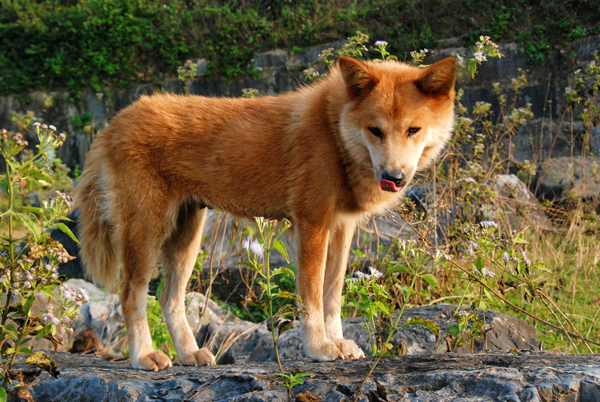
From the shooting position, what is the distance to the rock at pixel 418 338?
3.87 meters

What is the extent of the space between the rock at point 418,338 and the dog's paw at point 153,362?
2.62ft

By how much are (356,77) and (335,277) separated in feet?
4.50

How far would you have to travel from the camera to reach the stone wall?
869cm

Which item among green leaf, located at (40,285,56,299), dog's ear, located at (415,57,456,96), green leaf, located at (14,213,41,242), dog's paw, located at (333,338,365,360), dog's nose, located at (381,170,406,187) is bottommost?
dog's paw, located at (333,338,365,360)

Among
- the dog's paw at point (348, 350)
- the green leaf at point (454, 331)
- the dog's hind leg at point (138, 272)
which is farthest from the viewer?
the dog's hind leg at point (138, 272)

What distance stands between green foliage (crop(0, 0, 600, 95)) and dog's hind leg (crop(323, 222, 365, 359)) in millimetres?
6658

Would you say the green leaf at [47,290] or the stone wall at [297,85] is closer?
the green leaf at [47,290]

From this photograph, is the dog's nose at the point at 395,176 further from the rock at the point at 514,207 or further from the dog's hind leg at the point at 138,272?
the rock at the point at 514,207

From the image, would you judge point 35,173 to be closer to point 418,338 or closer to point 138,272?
point 138,272

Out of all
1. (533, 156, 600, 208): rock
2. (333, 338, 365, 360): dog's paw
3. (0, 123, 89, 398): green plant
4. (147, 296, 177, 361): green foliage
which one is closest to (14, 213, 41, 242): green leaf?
(0, 123, 89, 398): green plant

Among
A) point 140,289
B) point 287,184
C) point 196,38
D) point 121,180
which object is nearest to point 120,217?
point 121,180

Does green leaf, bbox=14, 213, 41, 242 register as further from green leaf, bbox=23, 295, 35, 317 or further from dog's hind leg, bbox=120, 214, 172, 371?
dog's hind leg, bbox=120, 214, 172, 371

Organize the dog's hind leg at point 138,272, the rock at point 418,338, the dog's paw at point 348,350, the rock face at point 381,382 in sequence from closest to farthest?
the rock face at point 381,382 < the dog's paw at point 348,350 < the dog's hind leg at point 138,272 < the rock at point 418,338

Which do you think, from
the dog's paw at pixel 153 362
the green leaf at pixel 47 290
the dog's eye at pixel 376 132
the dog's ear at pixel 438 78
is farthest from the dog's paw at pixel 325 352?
the dog's ear at pixel 438 78
